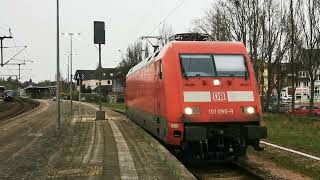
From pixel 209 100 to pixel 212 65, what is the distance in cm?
112

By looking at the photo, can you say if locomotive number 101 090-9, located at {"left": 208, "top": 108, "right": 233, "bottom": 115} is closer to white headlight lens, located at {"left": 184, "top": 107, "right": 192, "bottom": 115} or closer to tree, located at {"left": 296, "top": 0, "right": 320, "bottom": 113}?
white headlight lens, located at {"left": 184, "top": 107, "right": 192, "bottom": 115}

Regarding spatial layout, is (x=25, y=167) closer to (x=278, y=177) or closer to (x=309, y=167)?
(x=278, y=177)

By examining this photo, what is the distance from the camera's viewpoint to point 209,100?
1370 centimetres

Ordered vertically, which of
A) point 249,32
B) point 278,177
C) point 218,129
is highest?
point 249,32

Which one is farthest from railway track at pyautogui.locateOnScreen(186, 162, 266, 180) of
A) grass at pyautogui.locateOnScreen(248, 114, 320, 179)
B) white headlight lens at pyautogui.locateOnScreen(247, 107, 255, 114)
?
white headlight lens at pyautogui.locateOnScreen(247, 107, 255, 114)

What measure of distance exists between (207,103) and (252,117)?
118 cm

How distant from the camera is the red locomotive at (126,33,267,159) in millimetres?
13406

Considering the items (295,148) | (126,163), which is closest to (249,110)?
(126,163)

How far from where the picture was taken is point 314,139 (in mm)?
18969

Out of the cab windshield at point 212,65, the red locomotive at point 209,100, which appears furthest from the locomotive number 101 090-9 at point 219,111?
the cab windshield at point 212,65

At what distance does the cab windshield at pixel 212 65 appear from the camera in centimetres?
1417

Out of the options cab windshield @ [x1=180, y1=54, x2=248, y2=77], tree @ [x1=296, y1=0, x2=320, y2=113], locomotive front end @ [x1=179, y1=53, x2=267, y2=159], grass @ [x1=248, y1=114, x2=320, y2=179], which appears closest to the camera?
grass @ [x1=248, y1=114, x2=320, y2=179]

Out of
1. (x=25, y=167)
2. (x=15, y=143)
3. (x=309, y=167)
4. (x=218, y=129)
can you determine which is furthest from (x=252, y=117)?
(x=15, y=143)

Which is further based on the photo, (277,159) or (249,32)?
(249,32)
